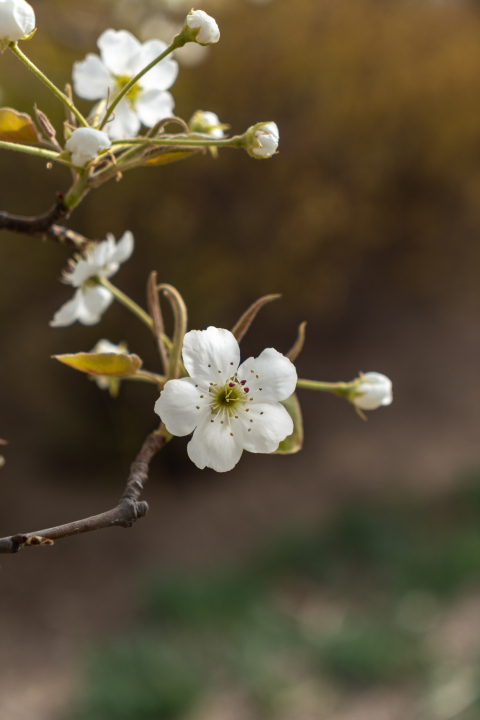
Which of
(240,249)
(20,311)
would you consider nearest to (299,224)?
(240,249)

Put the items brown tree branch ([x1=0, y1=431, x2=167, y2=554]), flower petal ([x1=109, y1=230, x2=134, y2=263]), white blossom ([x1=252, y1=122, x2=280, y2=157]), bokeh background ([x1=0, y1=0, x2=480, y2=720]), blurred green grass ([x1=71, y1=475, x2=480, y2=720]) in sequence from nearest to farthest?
brown tree branch ([x1=0, y1=431, x2=167, y2=554]) → white blossom ([x1=252, y1=122, x2=280, y2=157]) → flower petal ([x1=109, y1=230, x2=134, y2=263]) → blurred green grass ([x1=71, y1=475, x2=480, y2=720]) → bokeh background ([x1=0, y1=0, x2=480, y2=720])

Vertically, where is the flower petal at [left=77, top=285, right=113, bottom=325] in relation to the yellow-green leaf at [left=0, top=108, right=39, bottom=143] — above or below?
below

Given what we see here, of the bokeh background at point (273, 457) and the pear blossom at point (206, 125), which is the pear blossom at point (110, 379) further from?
the bokeh background at point (273, 457)

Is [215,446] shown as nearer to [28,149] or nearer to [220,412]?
[220,412]

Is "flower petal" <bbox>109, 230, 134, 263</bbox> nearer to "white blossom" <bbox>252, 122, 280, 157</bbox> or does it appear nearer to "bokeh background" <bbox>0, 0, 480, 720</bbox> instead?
"white blossom" <bbox>252, 122, 280, 157</bbox>

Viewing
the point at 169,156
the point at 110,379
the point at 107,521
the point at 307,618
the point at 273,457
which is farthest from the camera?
the point at 273,457

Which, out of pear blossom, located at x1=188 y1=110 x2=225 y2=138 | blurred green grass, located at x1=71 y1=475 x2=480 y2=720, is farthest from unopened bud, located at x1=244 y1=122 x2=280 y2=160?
blurred green grass, located at x1=71 y1=475 x2=480 y2=720

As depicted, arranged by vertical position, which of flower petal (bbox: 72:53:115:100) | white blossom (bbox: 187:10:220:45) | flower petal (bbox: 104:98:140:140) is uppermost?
flower petal (bbox: 72:53:115:100)

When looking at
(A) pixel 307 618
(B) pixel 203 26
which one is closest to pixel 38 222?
(B) pixel 203 26

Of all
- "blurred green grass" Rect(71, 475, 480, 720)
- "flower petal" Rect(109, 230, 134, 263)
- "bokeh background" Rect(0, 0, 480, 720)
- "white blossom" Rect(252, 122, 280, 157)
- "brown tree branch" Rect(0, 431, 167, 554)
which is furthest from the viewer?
"bokeh background" Rect(0, 0, 480, 720)
